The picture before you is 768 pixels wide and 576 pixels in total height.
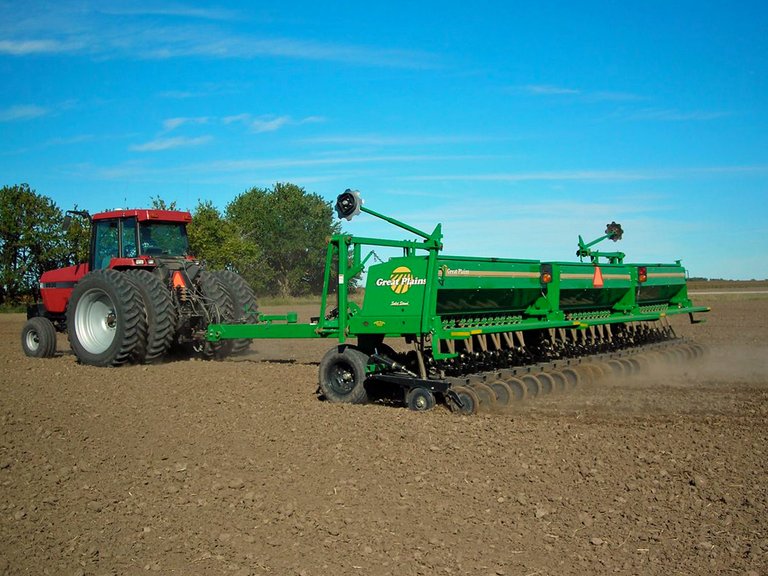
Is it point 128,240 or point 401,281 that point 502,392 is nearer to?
point 401,281

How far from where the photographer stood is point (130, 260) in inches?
472

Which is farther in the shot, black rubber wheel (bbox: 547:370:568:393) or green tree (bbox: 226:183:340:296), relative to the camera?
green tree (bbox: 226:183:340:296)

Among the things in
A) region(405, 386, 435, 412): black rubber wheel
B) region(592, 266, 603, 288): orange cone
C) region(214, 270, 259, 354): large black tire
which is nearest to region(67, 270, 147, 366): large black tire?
region(214, 270, 259, 354): large black tire

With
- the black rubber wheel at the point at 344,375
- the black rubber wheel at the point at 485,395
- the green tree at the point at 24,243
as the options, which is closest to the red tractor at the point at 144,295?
the black rubber wheel at the point at 344,375

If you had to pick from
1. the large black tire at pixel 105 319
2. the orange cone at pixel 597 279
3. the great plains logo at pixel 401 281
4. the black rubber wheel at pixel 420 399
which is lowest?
the black rubber wheel at pixel 420 399

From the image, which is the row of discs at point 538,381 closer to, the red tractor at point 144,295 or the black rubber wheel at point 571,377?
the black rubber wheel at point 571,377

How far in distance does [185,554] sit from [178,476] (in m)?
1.41

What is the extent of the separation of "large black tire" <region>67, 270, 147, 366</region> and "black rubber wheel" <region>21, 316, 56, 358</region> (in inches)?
66.6

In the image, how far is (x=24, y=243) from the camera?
3822 cm

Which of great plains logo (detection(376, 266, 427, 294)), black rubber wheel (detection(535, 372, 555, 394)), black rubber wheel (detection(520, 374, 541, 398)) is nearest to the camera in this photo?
great plains logo (detection(376, 266, 427, 294))

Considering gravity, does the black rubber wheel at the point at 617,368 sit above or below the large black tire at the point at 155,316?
below

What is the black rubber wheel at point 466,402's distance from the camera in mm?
7715

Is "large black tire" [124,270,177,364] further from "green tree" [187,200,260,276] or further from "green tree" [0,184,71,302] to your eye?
"green tree" [0,184,71,302]

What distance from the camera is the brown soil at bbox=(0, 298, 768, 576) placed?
13.5 ft
